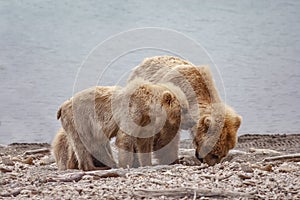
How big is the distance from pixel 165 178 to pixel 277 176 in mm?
629

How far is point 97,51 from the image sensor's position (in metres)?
6.09

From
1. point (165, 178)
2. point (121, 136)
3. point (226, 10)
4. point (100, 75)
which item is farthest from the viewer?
point (226, 10)

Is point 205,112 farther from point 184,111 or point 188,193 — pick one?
point 188,193

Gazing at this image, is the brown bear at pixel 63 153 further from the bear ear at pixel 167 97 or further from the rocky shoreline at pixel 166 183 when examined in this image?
the bear ear at pixel 167 97

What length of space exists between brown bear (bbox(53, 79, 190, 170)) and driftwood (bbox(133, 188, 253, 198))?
39.7 inches

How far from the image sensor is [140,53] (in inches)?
244

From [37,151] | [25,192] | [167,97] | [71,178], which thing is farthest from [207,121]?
[37,151]

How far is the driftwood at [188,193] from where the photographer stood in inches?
101

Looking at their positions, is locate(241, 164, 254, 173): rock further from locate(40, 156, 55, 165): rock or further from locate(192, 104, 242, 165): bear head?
locate(40, 156, 55, 165): rock

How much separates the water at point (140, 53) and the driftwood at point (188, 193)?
3.56 m

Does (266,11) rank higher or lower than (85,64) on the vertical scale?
higher

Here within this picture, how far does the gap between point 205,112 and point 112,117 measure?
0.71 m

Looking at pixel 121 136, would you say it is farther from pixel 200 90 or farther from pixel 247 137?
pixel 247 137

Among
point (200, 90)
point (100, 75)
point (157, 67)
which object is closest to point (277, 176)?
point (200, 90)
